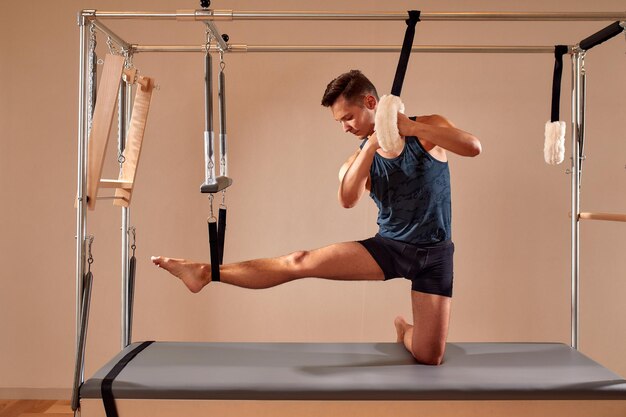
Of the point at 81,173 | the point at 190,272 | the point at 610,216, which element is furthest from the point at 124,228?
the point at 610,216

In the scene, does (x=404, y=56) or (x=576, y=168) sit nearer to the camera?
(x=404, y=56)

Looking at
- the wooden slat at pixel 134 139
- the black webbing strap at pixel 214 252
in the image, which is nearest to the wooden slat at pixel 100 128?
the wooden slat at pixel 134 139

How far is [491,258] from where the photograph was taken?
4.03 meters

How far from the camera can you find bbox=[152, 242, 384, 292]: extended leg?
8.89 ft

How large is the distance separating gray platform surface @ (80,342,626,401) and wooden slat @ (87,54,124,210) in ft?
2.37

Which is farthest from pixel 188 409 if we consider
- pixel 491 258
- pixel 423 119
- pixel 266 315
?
pixel 491 258

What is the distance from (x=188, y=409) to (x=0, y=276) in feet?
7.41

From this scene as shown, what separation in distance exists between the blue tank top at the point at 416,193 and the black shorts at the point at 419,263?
0.12ft

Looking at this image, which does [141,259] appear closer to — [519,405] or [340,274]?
[340,274]

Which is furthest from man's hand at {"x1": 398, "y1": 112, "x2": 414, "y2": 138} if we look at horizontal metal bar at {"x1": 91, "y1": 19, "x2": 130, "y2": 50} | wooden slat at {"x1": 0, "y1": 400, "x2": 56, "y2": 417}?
wooden slat at {"x1": 0, "y1": 400, "x2": 56, "y2": 417}

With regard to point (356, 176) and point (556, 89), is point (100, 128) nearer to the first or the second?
point (356, 176)

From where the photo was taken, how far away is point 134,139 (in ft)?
9.65

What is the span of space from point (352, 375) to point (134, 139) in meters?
1.43

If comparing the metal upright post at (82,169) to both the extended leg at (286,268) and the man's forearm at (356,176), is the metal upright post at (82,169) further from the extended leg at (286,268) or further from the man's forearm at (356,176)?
the man's forearm at (356,176)
